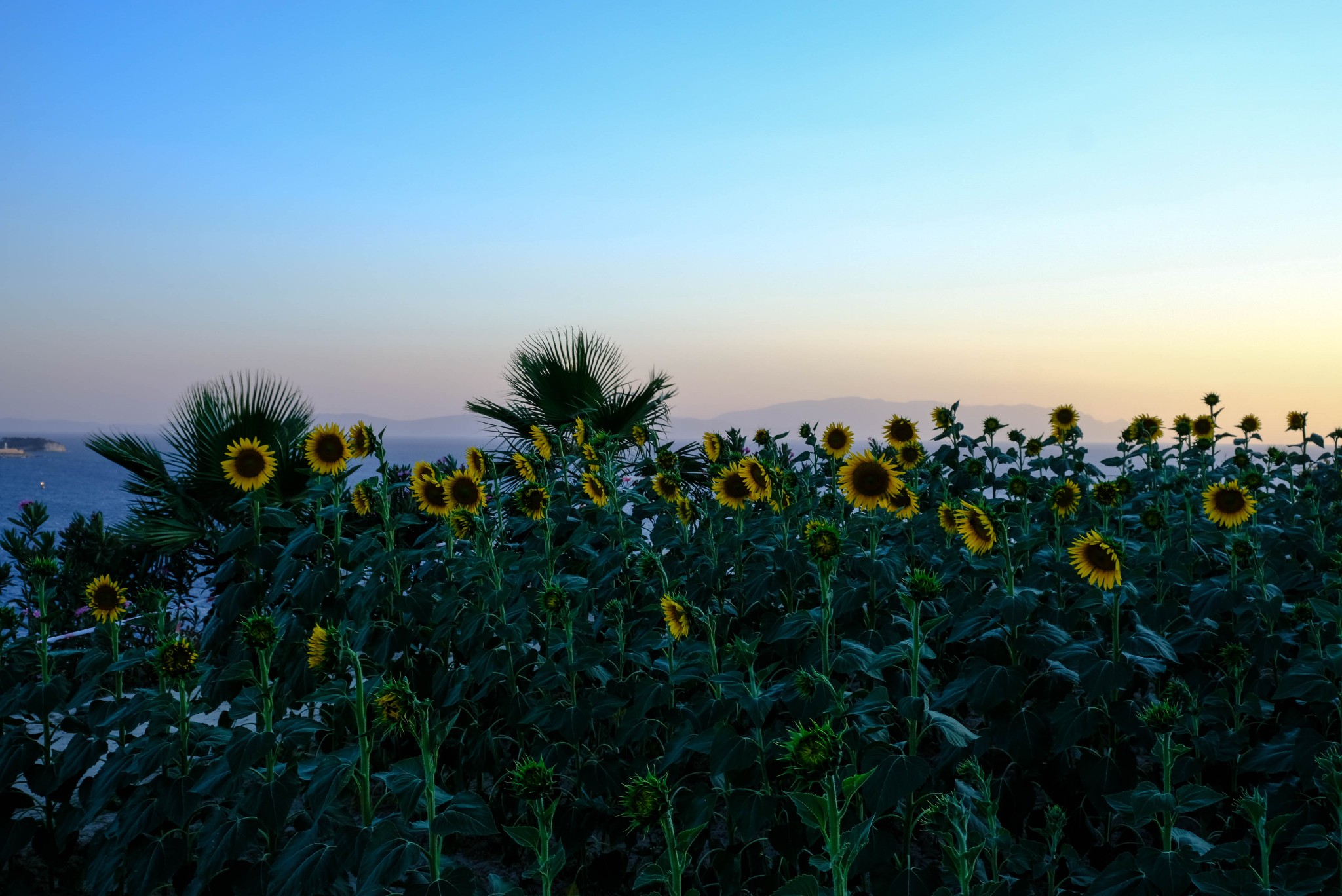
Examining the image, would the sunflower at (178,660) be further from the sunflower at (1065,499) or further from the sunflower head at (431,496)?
the sunflower at (1065,499)

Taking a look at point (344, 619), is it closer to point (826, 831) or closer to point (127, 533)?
point (826, 831)

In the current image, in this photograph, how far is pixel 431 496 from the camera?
4.44m

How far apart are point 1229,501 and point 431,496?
4.01m

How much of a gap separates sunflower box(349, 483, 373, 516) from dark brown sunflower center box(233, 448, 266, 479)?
44 centimetres

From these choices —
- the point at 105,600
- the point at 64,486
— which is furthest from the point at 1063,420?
the point at 64,486

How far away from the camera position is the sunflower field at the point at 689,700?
2951 mm

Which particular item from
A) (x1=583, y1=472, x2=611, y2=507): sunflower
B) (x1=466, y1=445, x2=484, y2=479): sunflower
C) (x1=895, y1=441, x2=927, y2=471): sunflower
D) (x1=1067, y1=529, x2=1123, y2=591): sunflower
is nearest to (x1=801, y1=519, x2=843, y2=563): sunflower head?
(x1=1067, y1=529, x2=1123, y2=591): sunflower

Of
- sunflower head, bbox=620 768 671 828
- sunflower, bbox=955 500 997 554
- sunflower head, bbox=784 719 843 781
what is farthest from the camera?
sunflower, bbox=955 500 997 554

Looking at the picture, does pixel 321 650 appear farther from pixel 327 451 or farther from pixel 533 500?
pixel 327 451

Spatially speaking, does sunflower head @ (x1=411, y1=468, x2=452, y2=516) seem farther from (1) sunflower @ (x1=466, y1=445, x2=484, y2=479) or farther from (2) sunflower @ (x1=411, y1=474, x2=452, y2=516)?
(1) sunflower @ (x1=466, y1=445, x2=484, y2=479)

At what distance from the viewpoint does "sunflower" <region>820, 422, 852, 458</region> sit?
551 centimetres

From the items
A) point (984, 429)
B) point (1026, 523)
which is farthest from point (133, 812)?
point (984, 429)

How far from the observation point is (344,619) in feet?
13.6

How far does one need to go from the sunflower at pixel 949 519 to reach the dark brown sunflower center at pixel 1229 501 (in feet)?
5.18
